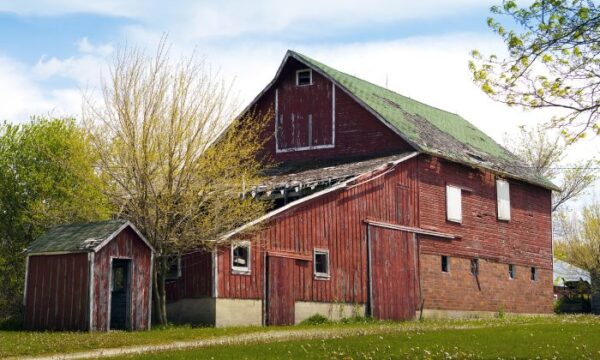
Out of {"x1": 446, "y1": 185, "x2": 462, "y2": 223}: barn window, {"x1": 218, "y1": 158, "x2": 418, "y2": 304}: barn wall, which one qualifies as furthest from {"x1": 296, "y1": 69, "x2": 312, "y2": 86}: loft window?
{"x1": 446, "y1": 185, "x2": 462, "y2": 223}: barn window

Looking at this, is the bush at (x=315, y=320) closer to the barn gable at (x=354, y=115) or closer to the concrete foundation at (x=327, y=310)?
the concrete foundation at (x=327, y=310)

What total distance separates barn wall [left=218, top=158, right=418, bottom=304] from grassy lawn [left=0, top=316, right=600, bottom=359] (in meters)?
2.61

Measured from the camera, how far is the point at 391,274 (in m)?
33.1

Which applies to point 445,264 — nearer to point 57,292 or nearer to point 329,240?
point 329,240

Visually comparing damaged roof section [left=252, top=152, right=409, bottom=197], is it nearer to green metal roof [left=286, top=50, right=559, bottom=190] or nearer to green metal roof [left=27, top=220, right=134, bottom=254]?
green metal roof [left=286, top=50, right=559, bottom=190]

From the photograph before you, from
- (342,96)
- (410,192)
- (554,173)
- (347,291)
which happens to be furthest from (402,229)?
(554,173)

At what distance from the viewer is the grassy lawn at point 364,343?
57.1 ft

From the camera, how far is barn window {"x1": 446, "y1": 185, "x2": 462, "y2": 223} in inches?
1464

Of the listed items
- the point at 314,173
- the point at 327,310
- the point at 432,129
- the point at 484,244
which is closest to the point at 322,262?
the point at 327,310

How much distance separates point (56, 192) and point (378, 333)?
1686 cm

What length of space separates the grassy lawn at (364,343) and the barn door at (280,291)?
2675 millimetres

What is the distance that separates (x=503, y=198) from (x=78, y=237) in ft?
75.4

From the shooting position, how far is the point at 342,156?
37156 millimetres

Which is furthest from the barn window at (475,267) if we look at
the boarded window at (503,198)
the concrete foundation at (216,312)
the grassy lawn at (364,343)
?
the concrete foundation at (216,312)
